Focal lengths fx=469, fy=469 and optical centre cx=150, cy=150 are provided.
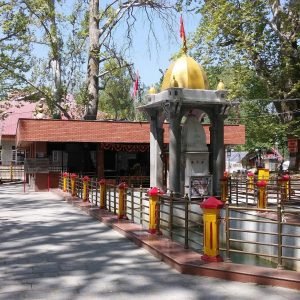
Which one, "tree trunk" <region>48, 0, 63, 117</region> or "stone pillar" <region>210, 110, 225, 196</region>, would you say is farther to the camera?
"tree trunk" <region>48, 0, 63, 117</region>

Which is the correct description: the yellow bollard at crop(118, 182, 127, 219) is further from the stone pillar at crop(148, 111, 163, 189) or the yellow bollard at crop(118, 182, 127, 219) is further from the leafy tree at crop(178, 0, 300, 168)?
the leafy tree at crop(178, 0, 300, 168)

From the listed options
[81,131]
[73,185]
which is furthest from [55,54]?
[73,185]

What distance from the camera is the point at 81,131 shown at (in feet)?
81.8

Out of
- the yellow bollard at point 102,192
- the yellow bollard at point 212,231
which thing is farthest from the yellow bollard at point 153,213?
the yellow bollard at point 102,192

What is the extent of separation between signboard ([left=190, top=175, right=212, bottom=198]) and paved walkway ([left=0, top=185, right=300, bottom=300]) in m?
4.23

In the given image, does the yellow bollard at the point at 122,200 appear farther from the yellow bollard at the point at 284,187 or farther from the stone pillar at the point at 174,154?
the yellow bollard at the point at 284,187

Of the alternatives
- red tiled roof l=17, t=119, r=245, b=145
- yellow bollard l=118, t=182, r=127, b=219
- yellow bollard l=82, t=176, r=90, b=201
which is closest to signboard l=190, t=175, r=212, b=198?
yellow bollard l=118, t=182, r=127, b=219

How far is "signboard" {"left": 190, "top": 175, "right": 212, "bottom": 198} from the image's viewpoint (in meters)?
15.3

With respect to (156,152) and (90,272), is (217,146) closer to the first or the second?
(156,152)

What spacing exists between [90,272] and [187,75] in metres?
9.80

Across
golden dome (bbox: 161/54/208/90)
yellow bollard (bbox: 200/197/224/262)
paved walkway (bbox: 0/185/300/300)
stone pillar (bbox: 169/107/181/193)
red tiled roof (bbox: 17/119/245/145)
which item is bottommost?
paved walkway (bbox: 0/185/300/300)

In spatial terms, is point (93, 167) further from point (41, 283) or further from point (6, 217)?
point (41, 283)

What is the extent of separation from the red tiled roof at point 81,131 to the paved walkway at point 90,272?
40.5ft

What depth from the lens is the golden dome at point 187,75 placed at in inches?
620
